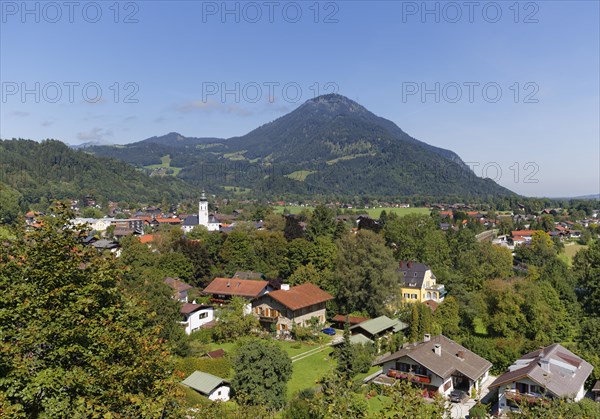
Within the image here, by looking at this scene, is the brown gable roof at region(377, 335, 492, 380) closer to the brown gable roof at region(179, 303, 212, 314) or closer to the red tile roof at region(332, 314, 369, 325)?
the red tile roof at region(332, 314, 369, 325)

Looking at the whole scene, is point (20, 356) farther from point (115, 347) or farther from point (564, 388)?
point (564, 388)

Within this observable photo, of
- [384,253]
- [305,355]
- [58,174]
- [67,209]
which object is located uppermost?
[58,174]

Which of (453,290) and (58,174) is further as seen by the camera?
(58,174)

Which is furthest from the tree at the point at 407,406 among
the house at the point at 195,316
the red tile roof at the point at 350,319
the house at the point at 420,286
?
the house at the point at 420,286

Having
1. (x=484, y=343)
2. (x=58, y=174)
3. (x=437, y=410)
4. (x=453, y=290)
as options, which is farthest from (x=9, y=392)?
(x=58, y=174)

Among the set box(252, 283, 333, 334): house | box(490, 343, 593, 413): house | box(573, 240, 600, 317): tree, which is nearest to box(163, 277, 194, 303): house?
box(252, 283, 333, 334): house

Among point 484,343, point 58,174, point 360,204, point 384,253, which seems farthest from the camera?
point 360,204
